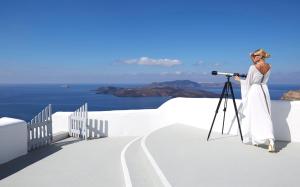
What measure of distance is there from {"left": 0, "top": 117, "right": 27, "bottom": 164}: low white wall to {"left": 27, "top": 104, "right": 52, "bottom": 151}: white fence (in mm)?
406

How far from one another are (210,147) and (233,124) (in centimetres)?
153

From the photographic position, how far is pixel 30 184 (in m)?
4.17

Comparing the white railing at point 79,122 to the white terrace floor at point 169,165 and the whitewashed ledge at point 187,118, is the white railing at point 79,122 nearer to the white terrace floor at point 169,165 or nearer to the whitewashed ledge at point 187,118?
the whitewashed ledge at point 187,118

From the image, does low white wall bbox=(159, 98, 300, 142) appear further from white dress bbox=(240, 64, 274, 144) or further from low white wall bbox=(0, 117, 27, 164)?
low white wall bbox=(0, 117, 27, 164)

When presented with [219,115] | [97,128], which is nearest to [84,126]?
[97,128]

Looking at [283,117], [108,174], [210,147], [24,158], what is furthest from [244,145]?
[24,158]

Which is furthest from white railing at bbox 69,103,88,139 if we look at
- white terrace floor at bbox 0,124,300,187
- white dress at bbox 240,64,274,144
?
white dress at bbox 240,64,274,144

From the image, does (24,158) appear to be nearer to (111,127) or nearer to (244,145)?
(111,127)

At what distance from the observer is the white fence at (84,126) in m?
8.26

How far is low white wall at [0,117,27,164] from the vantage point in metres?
5.46

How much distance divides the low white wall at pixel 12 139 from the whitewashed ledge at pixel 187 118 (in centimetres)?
270

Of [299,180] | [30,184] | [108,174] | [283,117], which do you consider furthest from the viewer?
[283,117]

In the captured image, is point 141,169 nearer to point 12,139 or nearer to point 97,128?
point 12,139

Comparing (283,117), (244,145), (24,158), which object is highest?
(283,117)
